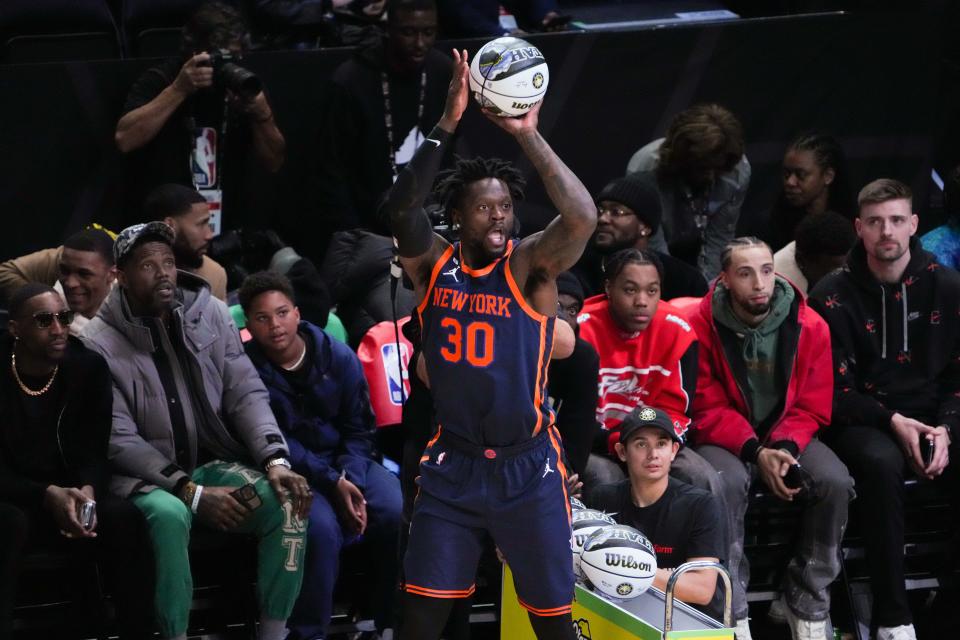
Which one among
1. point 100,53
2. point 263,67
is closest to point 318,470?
point 263,67

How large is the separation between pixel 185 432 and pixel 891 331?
10.7ft

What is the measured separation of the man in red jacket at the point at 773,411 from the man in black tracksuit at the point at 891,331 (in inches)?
7.2

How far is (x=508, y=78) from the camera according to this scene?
4738 millimetres

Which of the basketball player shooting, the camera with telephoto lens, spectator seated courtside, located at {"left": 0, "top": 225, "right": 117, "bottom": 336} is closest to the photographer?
the basketball player shooting

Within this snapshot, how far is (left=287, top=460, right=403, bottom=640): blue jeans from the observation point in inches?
237

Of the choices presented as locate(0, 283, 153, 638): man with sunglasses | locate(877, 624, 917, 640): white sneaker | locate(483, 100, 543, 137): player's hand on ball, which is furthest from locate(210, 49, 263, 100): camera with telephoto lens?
locate(877, 624, 917, 640): white sneaker

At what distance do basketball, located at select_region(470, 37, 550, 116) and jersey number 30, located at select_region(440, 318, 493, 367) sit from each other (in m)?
0.72

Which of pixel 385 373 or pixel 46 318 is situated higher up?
pixel 46 318

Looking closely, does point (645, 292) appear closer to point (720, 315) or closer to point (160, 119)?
point (720, 315)

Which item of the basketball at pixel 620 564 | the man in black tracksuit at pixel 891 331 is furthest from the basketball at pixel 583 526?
the man in black tracksuit at pixel 891 331

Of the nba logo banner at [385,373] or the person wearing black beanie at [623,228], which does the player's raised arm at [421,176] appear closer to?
the nba logo banner at [385,373]

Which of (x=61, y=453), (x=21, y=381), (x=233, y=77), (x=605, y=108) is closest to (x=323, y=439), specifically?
(x=61, y=453)

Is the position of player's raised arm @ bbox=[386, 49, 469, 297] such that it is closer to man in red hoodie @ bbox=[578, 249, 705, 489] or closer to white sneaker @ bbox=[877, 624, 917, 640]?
man in red hoodie @ bbox=[578, 249, 705, 489]

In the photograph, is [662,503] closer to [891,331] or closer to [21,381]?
[891,331]
